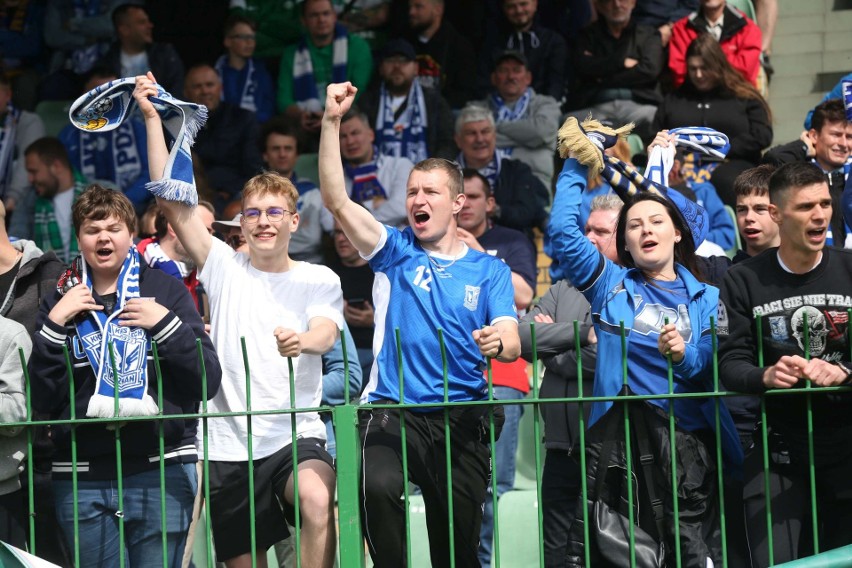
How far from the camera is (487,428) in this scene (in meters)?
5.70

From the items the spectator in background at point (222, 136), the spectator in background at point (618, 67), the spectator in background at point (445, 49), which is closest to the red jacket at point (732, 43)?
the spectator in background at point (618, 67)

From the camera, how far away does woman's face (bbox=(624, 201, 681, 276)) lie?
5.67 m

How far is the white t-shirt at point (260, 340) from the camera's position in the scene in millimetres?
5719

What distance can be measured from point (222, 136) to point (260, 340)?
4.99 meters

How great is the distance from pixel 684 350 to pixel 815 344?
0.51 meters

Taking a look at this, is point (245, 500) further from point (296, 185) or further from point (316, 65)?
point (316, 65)

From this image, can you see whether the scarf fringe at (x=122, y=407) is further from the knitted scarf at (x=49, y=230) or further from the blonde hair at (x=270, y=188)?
the knitted scarf at (x=49, y=230)

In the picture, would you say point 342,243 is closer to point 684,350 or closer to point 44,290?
point 44,290

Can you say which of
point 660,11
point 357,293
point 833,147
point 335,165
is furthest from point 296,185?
point 335,165

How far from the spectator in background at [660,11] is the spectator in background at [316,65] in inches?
89.8

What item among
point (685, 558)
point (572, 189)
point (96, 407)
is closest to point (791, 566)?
point (685, 558)

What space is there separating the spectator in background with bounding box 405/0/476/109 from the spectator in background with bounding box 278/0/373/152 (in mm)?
472

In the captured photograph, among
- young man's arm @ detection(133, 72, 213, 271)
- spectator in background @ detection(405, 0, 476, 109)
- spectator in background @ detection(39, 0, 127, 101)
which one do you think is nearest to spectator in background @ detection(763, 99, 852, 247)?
young man's arm @ detection(133, 72, 213, 271)

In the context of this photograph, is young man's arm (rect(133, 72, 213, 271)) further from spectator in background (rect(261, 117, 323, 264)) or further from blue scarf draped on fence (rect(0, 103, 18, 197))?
blue scarf draped on fence (rect(0, 103, 18, 197))
